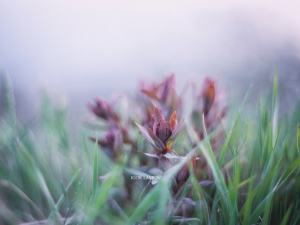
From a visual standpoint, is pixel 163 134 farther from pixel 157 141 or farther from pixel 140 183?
pixel 140 183

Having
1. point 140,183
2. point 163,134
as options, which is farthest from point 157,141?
point 140,183

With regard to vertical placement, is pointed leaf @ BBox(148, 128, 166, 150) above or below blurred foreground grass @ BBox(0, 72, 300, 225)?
above

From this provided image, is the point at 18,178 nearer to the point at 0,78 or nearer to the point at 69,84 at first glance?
the point at 0,78

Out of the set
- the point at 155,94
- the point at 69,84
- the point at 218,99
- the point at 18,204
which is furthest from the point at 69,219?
the point at 69,84

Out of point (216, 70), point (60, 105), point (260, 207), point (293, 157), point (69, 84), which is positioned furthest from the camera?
point (216, 70)

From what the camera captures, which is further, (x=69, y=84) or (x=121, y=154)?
(x=69, y=84)

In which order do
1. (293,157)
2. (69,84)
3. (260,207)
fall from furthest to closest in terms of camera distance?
(69,84), (293,157), (260,207)

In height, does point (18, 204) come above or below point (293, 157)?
below

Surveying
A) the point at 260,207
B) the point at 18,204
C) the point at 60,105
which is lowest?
the point at 18,204
